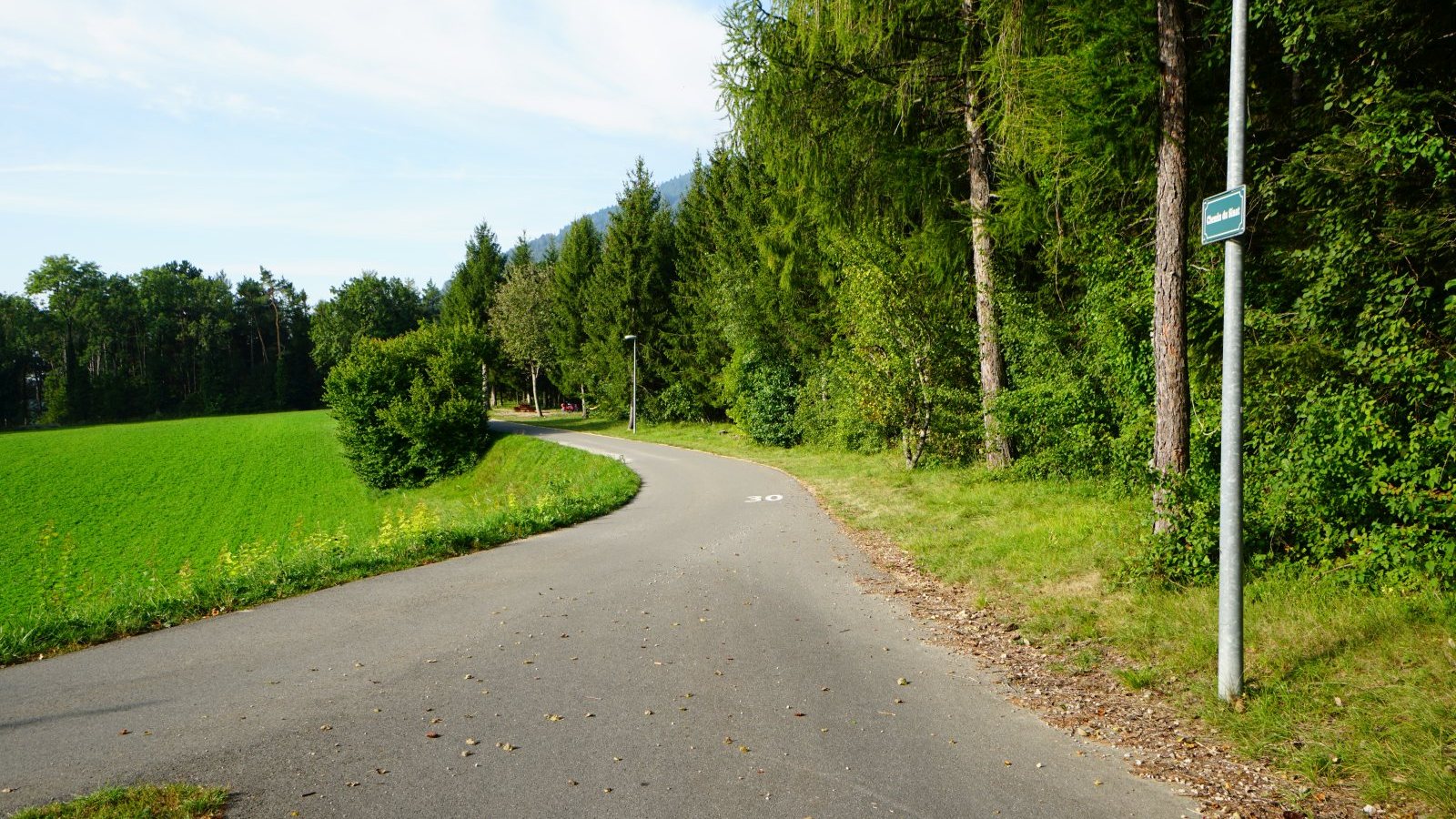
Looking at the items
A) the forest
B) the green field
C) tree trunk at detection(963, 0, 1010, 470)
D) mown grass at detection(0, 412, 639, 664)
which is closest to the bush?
mown grass at detection(0, 412, 639, 664)

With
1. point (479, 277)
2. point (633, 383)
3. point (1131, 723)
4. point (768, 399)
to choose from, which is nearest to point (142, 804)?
point (1131, 723)

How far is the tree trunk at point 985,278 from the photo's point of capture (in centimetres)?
1422

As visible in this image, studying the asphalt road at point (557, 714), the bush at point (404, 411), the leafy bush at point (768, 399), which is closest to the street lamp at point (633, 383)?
the bush at point (404, 411)

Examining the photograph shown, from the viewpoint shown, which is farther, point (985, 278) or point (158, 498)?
point (158, 498)

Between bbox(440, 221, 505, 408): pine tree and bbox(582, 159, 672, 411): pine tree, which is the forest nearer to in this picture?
bbox(582, 159, 672, 411): pine tree

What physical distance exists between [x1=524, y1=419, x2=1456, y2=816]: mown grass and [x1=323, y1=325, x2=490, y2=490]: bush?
27.6 m

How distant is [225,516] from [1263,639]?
33981mm

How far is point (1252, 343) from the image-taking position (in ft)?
25.5

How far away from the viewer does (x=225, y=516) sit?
30125 millimetres

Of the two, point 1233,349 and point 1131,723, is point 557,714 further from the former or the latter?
point 1233,349

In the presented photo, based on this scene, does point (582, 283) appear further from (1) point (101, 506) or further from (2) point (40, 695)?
(2) point (40, 695)

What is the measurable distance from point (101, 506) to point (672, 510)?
28597mm

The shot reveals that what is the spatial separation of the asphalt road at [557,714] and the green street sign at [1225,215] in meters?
3.39

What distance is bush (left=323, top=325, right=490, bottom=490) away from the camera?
33969 mm
